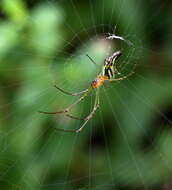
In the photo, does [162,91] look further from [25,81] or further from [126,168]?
[25,81]

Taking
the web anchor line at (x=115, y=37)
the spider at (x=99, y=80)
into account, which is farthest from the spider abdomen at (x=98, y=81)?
the web anchor line at (x=115, y=37)

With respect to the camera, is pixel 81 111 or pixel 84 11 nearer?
pixel 81 111

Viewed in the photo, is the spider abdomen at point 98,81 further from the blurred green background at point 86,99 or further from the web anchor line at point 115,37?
the web anchor line at point 115,37

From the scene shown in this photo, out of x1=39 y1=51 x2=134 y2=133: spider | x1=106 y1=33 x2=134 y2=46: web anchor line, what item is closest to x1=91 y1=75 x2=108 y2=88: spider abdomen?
x1=39 y1=51 x2=134 y2=133: spider

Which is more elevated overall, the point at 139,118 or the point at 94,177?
the point at 139,118

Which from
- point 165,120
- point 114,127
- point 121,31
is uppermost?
point 121,31

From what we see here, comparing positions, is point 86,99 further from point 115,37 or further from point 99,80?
point 115,37

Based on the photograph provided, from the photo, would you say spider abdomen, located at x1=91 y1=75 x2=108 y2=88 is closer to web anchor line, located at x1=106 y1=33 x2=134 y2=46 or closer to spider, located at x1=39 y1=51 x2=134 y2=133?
spider, located at x1=39 y1=51 x2=134 y2=133

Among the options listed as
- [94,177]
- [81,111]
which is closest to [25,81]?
[81,111]
